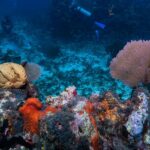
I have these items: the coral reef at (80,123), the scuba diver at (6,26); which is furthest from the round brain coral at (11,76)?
the scuba diver at (6,26)

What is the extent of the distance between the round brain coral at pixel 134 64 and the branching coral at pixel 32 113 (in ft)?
9.18

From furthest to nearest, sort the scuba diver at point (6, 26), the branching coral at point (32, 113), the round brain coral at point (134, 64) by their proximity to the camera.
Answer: the scuba diver at point (6, 26) → the round brain coral at point (134, 64) → the branching coral at point (32, 113)

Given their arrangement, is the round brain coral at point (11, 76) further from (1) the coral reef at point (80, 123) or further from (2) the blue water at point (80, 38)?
(2) the blue water at point (80, 38)

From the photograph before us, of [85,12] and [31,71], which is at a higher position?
[85,12]

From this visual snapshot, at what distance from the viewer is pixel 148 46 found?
238 inches

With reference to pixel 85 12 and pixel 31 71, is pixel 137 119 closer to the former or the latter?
pixel 31 71

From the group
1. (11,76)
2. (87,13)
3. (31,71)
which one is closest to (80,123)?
(11,76)

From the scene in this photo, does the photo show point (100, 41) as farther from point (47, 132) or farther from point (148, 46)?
point (47, 132)

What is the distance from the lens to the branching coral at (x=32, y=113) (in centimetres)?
380

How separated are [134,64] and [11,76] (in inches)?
116

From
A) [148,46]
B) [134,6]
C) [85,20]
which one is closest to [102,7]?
[85,20]

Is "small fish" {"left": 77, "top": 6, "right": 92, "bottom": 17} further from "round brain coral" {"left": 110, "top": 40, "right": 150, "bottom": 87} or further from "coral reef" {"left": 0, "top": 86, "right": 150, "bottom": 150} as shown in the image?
"coral reef" {"left": 0, "top": 86, "right": 150, "bottom": 150}

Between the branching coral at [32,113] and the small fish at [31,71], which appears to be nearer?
the branching coral at [32,113]

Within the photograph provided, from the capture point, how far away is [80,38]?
16.7 meters
